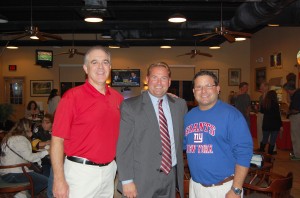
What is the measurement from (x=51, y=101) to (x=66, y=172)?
769 cm

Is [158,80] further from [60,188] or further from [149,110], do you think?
[60,188]

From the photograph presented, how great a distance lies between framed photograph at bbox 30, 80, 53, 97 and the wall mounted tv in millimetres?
1245

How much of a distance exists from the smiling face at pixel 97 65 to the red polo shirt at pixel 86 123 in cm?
8

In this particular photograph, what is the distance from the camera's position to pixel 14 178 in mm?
3979

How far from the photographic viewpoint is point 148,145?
235 centimetres

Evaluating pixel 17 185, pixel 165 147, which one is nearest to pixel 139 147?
pixel 165 147

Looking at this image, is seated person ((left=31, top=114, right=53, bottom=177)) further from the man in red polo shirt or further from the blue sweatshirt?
the blue sweatshirt

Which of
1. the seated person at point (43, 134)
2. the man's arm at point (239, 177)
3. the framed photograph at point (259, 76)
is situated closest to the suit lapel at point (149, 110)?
the man's arm at point (239, 177)

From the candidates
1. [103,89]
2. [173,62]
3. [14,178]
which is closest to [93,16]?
[14,178]

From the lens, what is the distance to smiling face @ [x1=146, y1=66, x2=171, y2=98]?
242 centimetres

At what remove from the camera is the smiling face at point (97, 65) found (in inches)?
92.4

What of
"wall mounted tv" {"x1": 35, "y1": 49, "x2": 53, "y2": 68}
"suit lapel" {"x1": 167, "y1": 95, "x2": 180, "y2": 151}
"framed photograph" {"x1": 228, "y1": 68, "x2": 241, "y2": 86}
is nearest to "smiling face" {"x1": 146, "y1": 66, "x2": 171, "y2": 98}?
"suit lapel" {"x1": 167, "y1": 95, "x2": 180, "y2": 151}

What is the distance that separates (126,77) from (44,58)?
3.62 m

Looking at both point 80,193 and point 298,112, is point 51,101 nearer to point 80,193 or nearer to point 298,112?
point 298,112
